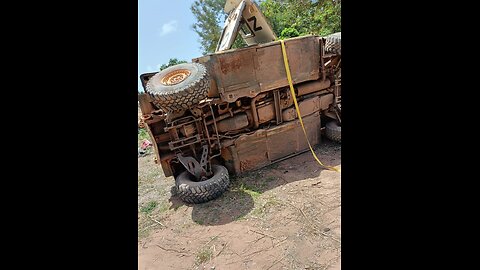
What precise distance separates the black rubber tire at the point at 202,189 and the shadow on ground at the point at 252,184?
124 millimetres

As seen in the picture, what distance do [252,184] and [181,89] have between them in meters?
2.24

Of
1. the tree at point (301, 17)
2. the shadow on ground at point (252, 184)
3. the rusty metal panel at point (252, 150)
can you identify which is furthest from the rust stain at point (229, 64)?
the tree at point (301, 17)

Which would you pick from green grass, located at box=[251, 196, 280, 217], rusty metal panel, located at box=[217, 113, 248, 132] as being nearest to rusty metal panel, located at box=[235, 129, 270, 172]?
rusty metal panel, located at box=[217, 113, 248, 132]

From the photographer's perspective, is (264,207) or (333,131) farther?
(333,131)

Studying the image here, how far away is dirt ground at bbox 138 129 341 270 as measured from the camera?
3.36m

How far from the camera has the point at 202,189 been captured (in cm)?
470

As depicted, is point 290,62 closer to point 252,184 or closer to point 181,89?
point 181,89

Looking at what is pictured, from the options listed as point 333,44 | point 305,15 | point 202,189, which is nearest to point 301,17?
point 305,15

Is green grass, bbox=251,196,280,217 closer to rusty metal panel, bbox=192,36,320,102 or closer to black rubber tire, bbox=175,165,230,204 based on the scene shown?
black rubber tire, bbox=175,165,230,204
